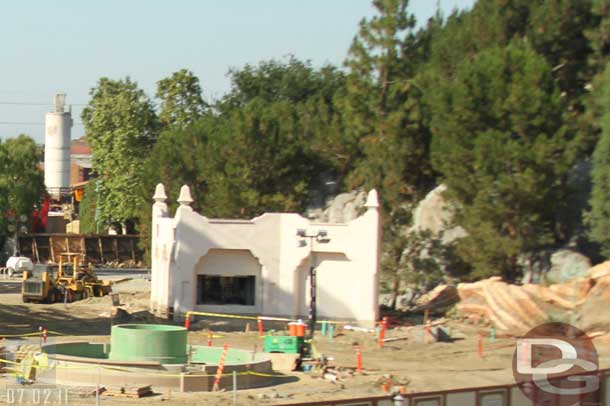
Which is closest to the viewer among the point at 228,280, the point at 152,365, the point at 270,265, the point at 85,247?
the point at 152,365

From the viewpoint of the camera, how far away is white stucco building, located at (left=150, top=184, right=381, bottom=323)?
5388cm

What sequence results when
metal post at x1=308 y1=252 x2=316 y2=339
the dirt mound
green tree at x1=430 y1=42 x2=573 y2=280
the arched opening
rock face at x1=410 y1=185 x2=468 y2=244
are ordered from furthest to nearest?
rock face at x1=410 y1=185 x2=468 y2=244, the arched opening, green tree at x1=430 y1=42 x2=573 y2=280, metal post at x1=308 y1=252 x2=316 y2=339, the dirt mound

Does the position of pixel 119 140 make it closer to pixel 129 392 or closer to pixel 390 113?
pixel 390 113

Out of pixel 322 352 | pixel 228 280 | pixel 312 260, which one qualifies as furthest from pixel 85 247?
pixel 322 352

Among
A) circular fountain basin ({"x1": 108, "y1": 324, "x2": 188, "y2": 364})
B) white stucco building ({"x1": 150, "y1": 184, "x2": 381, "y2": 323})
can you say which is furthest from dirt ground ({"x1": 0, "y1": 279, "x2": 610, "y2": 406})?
circular fountain basin ({"x1": 108, "y1": 324, "x2": 188, "y2": 364})

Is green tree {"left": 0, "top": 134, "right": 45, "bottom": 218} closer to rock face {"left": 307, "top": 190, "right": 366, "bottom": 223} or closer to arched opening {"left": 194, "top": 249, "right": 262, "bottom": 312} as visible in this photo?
rock face {"left": 307, "top": 190, "right": 366, "bottom": 223}

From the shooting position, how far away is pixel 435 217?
61.8 m

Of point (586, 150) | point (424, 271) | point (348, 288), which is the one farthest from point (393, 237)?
point (586, 150)

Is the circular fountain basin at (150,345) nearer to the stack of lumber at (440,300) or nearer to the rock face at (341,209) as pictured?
the stack of lumber at (440,300)

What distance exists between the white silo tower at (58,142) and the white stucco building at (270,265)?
199 ft

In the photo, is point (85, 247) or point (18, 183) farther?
point (18, 183)

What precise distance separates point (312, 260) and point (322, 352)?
32.5ft

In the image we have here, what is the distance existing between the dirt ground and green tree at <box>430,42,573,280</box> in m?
5.74

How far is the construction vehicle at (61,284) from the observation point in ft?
204
